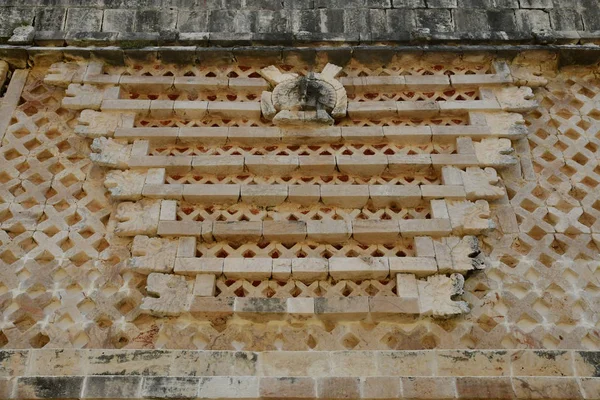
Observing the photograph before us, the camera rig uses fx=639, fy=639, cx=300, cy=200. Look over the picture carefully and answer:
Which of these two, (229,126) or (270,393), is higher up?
(229,126)

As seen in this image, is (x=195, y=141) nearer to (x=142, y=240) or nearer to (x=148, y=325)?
(x=142, y=240)

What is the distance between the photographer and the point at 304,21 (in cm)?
646

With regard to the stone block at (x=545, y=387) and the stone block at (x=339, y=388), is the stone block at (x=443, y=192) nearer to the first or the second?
the stone block at (x=545, y=387)

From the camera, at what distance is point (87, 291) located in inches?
193

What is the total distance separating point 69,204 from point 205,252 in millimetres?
1285

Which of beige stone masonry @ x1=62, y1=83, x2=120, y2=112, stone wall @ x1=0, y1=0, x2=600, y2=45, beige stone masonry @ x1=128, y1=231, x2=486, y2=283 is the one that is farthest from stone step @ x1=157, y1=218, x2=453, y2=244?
stone wall @ x1=0, y1=0, x2=600, y2=45

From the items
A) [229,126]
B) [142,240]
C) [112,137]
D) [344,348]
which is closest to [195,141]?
[229,126]

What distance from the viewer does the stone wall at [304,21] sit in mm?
6305

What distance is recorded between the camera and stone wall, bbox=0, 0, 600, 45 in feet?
20.7

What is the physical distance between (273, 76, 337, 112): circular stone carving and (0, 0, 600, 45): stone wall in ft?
1.85

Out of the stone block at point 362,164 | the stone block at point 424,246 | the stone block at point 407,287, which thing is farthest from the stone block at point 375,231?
the stone block at point 362,164

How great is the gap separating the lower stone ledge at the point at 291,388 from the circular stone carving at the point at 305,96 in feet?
8.64

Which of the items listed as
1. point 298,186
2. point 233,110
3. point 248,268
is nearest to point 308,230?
point 298,186

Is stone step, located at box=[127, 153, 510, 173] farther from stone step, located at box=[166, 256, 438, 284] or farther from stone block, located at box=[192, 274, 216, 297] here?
stone block, located at box=[192, 274, 216, 297]
